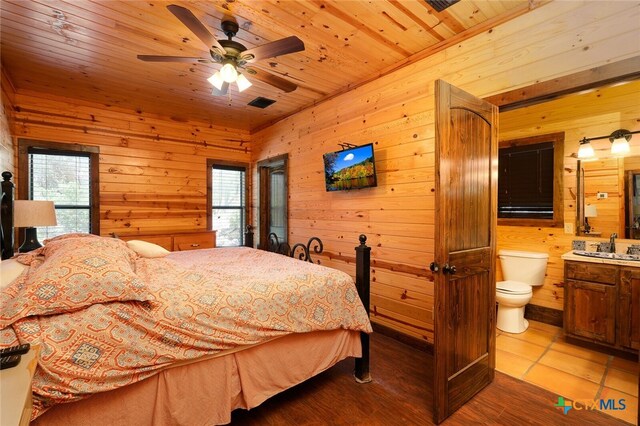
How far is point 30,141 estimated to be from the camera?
11.6ft

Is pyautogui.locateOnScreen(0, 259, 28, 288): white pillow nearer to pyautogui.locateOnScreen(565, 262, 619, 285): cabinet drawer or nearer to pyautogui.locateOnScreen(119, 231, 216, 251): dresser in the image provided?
pyautogui.locateOnScreen(119, 231, 216, 251): dresser

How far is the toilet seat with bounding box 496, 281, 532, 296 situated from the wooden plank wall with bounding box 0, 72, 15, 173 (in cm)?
515

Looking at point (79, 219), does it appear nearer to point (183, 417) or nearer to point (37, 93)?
point (37, 93)

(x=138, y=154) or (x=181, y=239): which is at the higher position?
(x=138, y=154)

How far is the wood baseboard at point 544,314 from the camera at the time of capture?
10.9ft

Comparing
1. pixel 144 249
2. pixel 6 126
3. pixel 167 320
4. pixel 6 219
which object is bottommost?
pixel 167 320

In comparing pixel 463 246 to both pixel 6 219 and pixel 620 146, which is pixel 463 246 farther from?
pixel 6 219

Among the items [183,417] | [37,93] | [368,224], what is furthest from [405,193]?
[37,93]

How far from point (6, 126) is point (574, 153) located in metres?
6.27

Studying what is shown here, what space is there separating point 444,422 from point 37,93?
17.7 ft

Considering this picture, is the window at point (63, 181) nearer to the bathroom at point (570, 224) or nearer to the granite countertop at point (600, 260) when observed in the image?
the bathroom at point (570, 224)

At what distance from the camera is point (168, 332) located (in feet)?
4.56

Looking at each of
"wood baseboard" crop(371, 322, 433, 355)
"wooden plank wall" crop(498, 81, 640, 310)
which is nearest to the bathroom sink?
"wooden plank wall" crop(498, 81, 640, 310)

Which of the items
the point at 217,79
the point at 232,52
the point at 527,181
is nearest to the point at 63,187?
the point at 217,79
